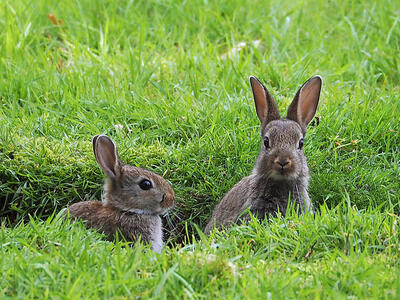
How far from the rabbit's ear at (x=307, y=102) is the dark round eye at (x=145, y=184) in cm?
126

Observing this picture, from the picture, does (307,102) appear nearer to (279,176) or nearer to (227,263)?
(279,176)

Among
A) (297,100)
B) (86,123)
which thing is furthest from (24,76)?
(297,100)

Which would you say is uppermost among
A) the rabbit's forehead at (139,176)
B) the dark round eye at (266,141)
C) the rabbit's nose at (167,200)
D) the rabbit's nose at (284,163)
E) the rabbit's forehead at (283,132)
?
the rabbit's forehead at (283,132)

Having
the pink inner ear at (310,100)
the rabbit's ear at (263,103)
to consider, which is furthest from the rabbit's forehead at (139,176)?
the pink inner ear at (310,100)

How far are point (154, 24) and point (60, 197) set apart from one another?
2.93m

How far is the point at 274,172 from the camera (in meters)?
5.25

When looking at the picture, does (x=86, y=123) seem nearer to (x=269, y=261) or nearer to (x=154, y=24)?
(x=154, y=24)

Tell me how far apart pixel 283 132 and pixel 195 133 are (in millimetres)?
1156

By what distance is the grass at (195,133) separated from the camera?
12.8 feet

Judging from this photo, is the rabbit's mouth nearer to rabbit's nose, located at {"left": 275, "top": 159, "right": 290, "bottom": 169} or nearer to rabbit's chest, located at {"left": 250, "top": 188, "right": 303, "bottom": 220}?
rabbit's nose, located at {"left": 275, "top": 159, "right": 290, "bottom": 169}

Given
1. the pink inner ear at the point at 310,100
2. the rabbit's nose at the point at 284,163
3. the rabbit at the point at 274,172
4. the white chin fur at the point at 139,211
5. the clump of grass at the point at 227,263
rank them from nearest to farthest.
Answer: the clump of grass at the point at 227,263
the rabbit's nose at the point at 284,163
the rabbit at the point at 274,172
the white chin fur at the point at 139,211
the pink inner ear at the point at 310,100

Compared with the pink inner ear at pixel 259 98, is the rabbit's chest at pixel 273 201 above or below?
below

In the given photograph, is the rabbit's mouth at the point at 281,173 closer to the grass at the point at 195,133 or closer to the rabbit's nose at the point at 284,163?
the rabbit's nose at the point at 284,163

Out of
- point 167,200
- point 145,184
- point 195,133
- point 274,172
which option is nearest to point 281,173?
point 274,172
